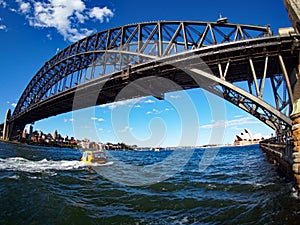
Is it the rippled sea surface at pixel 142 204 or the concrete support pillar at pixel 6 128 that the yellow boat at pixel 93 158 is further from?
the concrete support pillar at pixel 6 128

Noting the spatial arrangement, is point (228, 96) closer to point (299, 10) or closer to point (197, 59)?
point (197, 59)

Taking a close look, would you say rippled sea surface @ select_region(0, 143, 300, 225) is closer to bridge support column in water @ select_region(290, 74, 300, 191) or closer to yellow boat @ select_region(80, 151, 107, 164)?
bridge support column in water @ select_region(290, 74, 300, 191)

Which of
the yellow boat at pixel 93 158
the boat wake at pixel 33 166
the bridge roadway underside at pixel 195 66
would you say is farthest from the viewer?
the yellow boat at pixel 93 158

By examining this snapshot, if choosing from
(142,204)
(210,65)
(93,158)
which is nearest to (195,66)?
(210,65)

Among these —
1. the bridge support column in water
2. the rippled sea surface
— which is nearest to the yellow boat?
the rippled sea surface

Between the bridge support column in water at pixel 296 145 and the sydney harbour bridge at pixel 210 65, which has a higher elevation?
the sydney harbour bridge at pixel 210 65

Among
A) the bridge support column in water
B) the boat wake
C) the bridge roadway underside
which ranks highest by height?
the bridge roadway underside

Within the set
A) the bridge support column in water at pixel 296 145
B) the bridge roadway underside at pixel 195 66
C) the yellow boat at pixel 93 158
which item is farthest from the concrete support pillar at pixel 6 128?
the bridge support column in water at pixel 296 145

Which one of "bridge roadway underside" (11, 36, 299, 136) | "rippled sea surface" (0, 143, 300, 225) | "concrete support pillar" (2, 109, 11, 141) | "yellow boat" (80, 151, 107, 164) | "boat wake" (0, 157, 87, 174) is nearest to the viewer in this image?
"rippled sea surface" (0, 143, 300, 225)

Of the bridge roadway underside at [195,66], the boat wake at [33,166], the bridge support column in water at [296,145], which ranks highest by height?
the bridge roadway underside at [195,66]
